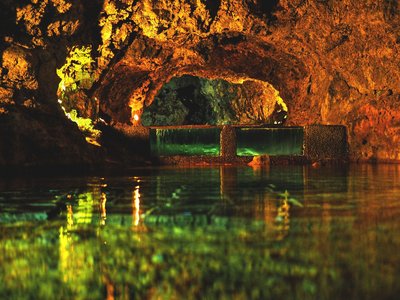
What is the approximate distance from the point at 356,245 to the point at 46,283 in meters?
1.29

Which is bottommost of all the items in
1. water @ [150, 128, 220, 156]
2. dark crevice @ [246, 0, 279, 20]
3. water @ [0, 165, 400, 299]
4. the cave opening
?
water @ [0, 165, 400, 299]

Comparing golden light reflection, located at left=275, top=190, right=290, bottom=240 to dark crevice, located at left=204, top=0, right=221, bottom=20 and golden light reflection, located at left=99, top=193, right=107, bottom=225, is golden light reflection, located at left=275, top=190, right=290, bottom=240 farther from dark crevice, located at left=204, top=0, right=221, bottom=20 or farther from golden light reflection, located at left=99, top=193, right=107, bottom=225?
dark crevice, located at left=204, top=0, right=221, bottom=20

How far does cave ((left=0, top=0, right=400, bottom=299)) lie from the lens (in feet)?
6.33

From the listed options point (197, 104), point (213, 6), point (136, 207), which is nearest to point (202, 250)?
point (136, 207)

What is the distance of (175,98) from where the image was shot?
99.1ft

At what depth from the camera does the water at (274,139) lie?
52.3 feet

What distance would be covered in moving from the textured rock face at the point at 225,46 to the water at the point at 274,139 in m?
1.57

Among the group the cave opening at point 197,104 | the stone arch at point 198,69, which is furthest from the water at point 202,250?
the cave opening at point 197,104

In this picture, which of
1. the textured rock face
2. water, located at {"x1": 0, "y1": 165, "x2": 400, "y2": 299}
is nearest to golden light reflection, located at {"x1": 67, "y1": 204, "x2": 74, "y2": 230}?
water, located at {"x1": 0, "y1": 165, "x2": 400, "y2": 299}

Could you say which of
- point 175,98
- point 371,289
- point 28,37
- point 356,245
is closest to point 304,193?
point 356,245

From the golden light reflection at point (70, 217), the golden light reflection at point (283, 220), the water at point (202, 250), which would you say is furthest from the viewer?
the golden light reflection at point (70, 217)

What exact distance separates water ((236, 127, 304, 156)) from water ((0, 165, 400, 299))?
38.9ft

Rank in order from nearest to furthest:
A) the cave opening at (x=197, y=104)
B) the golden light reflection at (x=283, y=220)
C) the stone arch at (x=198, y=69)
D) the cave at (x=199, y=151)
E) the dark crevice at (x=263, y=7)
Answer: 1. the cave at (x=199, y=151)
2. the golden light reflection at (x=283, y=220)
3. the dark crevice at (x=263, y=7)
4. the stone arch at (x=198, y=69)
5. the cave opening at (x=197, y=104)

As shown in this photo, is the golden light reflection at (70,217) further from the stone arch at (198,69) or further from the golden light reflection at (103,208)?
the stone arch at (198,69)
